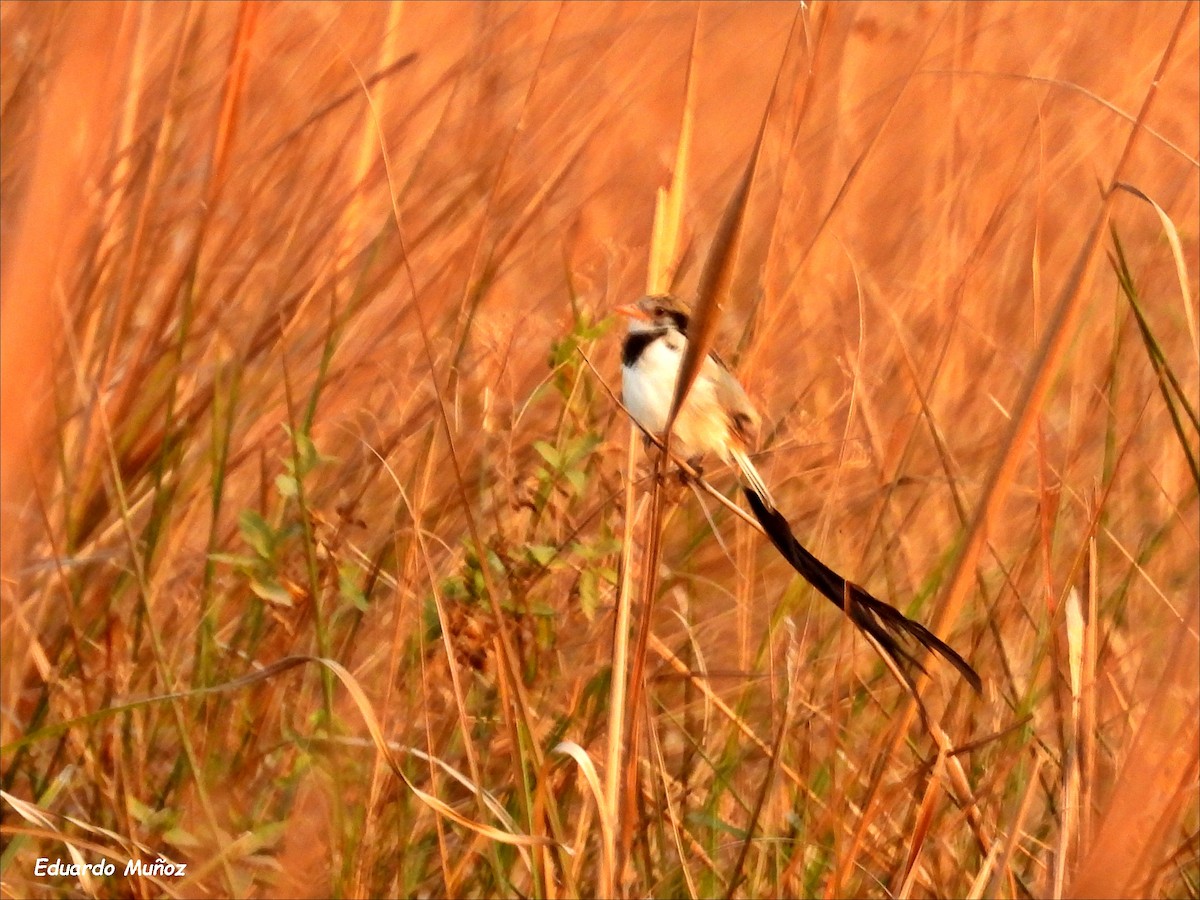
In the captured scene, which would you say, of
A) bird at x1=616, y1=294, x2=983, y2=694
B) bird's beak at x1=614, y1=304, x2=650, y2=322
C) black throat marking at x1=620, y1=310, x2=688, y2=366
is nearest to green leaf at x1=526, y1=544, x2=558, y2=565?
bird at x1=616, y1=294, x2=983, y2=694

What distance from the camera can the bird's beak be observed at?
178 centimetres

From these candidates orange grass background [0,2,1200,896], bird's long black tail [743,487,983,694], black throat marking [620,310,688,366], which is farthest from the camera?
black throat marking [620,310,688,366]

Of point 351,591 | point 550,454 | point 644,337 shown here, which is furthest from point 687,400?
point 351,591

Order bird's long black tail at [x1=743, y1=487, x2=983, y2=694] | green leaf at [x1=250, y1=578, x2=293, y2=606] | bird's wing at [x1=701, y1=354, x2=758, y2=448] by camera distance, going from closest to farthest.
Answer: bird's long black tail at [x1=743, y1=487, x2=983, y2=694]
green leaf at [x1=250, y1=578, x2=293, y2=606]
bird's wing at [x1=701, y1=354, x2=758, y2=448]

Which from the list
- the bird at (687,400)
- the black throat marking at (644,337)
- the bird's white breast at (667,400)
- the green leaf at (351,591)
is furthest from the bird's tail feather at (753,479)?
the green leaf at (351,591)

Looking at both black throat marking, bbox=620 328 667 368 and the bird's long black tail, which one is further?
black throat marking, bbox=620 328 667 368

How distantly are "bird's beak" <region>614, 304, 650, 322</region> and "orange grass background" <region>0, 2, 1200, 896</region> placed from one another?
35 mm

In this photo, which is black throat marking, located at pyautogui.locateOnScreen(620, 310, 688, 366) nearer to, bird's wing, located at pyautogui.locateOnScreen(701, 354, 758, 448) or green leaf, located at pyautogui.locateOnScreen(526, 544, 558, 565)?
bird's wing, located at pyautogui.locateOnScreen(701, 354, 758, 448)

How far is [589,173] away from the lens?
7.30ft

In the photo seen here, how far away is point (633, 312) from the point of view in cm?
181

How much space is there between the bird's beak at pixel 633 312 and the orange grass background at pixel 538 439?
35 millimetres

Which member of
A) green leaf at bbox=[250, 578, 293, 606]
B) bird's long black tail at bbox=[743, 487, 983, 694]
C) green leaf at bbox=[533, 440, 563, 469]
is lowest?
green leaf at bbox=[250, 578, 293, 606]

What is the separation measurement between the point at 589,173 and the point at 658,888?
1204 millimetres

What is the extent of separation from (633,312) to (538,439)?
226mm
